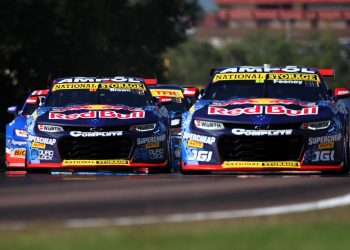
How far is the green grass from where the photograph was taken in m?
10.3

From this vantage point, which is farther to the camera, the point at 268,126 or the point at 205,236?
the point at 268,126

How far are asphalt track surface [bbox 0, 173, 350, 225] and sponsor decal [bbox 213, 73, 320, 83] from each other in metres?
5.25

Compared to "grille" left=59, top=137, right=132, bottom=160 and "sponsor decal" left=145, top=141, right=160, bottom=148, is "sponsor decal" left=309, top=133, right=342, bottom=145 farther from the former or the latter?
"grille" left=59, top=137, right=132, bottom=160

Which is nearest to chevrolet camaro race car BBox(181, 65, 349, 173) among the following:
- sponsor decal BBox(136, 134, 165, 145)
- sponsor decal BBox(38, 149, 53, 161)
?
sponsor decal BBox(136, 134, 165, 145)

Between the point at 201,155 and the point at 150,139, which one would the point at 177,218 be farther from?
the point at 150,139

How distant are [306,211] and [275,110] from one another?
23.6ft

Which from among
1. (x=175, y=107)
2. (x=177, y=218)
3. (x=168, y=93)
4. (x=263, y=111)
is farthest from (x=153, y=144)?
(x=177, y=218)

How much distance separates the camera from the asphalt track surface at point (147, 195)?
12172mm

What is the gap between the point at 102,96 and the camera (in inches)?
851

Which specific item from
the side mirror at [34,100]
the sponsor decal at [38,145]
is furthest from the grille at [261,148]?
the side mirror at [34,100]

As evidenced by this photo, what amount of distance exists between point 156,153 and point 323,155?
265 cm

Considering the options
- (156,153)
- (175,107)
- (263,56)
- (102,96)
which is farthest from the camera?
(263,56)

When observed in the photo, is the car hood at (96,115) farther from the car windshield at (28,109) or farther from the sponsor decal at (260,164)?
the car windshield at (28,109)

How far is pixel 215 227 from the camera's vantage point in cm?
1120
